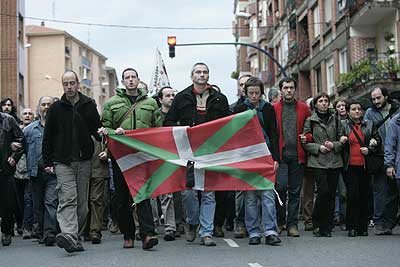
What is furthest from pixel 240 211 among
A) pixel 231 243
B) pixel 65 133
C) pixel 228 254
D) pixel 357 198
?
pixel 65 133

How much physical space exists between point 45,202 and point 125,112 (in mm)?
2066

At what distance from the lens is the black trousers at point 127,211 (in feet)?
33.1

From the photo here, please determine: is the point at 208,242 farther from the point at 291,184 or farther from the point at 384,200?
the point at 384,200

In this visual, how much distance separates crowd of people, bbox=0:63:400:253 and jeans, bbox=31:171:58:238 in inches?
0.7

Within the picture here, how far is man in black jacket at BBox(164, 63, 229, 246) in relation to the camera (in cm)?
1094

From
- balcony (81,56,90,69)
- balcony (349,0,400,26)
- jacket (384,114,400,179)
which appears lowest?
jacket (384,114,400,179)

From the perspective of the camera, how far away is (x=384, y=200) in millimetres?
12125

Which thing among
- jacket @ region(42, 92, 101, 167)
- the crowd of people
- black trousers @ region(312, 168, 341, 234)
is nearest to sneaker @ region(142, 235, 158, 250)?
the crowd of people

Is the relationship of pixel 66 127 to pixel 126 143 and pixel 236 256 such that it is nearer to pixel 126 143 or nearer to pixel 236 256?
pixel 126 143

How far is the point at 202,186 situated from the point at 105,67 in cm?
12102

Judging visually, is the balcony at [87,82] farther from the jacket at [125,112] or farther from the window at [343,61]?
the jacket at [125,112]

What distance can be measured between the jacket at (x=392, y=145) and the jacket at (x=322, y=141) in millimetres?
670

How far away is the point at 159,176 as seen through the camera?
1080 centimetres

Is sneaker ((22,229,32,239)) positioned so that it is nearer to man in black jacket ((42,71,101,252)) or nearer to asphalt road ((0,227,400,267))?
asphalt road ((0,227,400,267))
